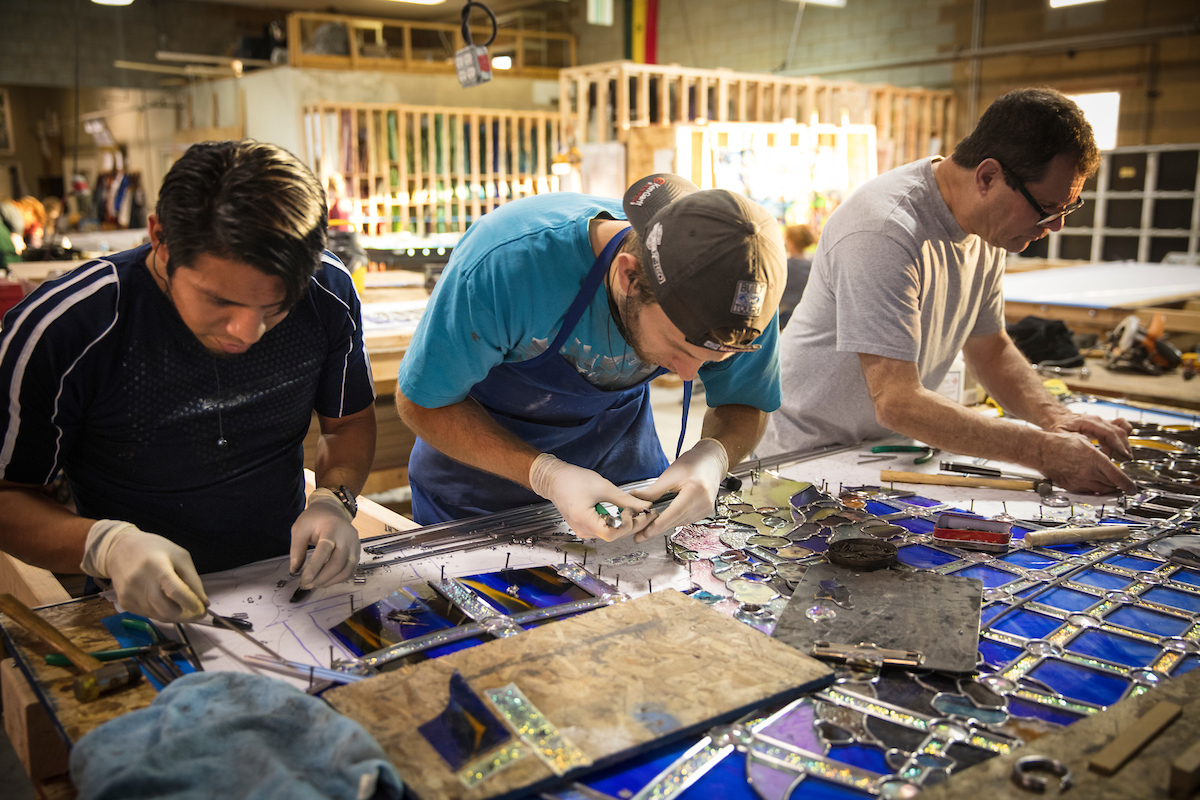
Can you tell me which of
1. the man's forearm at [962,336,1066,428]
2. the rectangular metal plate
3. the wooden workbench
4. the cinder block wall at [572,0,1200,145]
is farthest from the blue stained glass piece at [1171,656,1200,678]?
the cinder block wall at [572,0,1200,145]

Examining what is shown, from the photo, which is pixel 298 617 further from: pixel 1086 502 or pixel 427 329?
pixel 1086 502

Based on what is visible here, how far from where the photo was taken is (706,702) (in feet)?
3.56

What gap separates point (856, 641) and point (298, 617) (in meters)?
0.85

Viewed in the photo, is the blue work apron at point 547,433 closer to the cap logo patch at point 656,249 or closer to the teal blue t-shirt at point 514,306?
the teal blue t-shirt at point 514,306

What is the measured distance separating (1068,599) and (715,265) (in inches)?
32.2

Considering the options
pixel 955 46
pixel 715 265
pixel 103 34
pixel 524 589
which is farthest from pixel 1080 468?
pixel 103 34

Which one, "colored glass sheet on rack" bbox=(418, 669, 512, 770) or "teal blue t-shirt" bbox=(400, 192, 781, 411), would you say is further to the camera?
"teal blue t-shirt" bbox=(400, 192, 781, 411)

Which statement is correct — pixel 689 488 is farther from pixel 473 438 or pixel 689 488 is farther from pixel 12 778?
pixel 12 778

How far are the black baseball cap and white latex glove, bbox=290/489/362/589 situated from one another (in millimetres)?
667

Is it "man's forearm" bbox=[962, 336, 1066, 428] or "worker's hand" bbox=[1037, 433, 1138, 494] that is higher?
"man's forearm" bbox=[962, 336, 1066, 428]

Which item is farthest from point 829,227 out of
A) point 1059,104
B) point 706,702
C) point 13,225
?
point 13,225

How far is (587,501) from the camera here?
1.57m

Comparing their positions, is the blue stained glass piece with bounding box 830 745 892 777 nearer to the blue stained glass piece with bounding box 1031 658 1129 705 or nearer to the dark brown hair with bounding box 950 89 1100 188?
the blue stained glass piece with bounding box 1031 658 1129 705

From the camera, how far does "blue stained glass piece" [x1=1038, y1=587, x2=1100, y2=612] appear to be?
1.41 m
